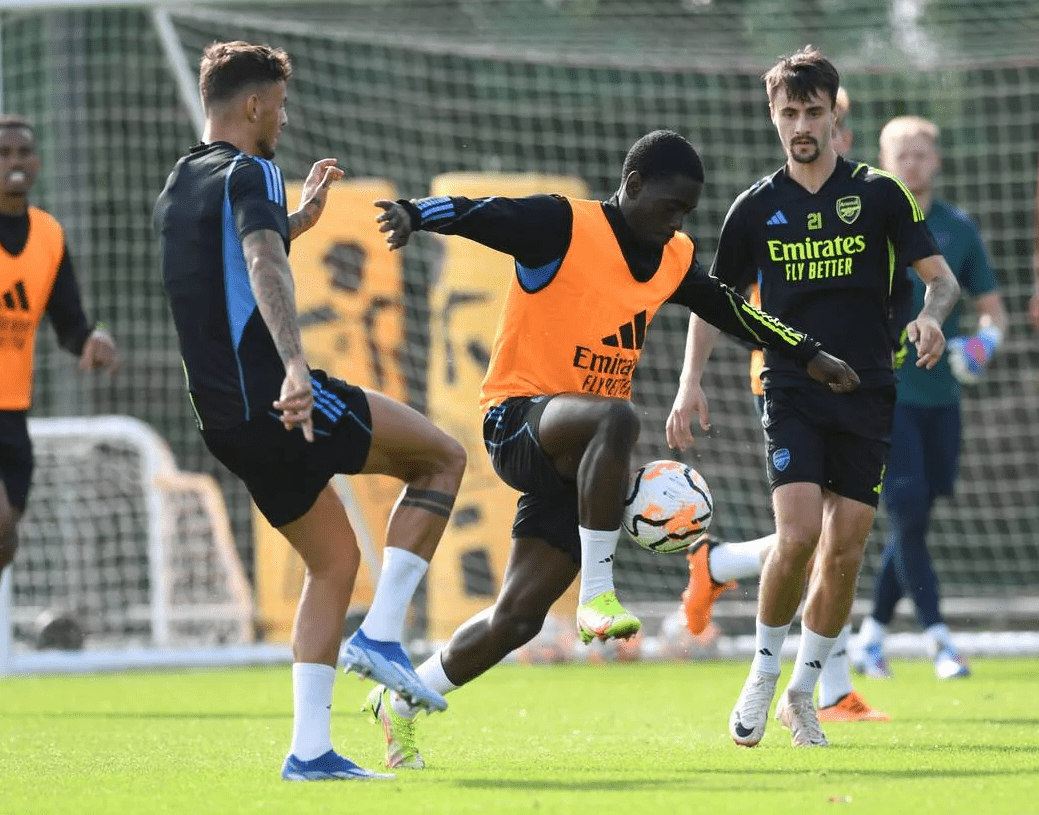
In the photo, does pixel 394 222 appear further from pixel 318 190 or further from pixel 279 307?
pixel 318 190

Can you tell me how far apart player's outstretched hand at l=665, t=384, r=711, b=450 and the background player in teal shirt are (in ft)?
10.1

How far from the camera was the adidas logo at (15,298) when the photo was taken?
9.30 metres

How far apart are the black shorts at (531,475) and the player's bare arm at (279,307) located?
969 mm

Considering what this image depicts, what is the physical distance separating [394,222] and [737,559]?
269 centimetres

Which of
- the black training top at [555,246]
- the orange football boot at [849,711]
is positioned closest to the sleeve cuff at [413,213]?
the black training top at [555,246]

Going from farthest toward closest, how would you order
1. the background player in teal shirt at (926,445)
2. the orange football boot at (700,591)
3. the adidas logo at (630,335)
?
the background player in teal shirt at (926,445)
the orange football boot at (700,591)
the adidas logo at (630,335)

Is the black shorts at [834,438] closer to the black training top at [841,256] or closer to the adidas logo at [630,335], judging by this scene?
the black training top at [841,256]

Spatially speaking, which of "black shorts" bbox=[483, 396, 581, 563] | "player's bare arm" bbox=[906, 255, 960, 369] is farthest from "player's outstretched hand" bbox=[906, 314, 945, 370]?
"black shorts" bbox=[483, 396, 581, 563]

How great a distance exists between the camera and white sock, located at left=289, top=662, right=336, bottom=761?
5.31 metres

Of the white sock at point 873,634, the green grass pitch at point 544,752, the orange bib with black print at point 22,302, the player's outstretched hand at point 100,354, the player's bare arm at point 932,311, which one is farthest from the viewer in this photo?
the white sock at point 873,634

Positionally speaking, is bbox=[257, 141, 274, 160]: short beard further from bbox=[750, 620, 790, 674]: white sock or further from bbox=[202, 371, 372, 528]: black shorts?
bbox=[750, 620, 790, 674]: white sock

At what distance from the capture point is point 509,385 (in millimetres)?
6070

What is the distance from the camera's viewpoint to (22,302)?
30.7 feet

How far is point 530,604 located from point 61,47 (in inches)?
369
